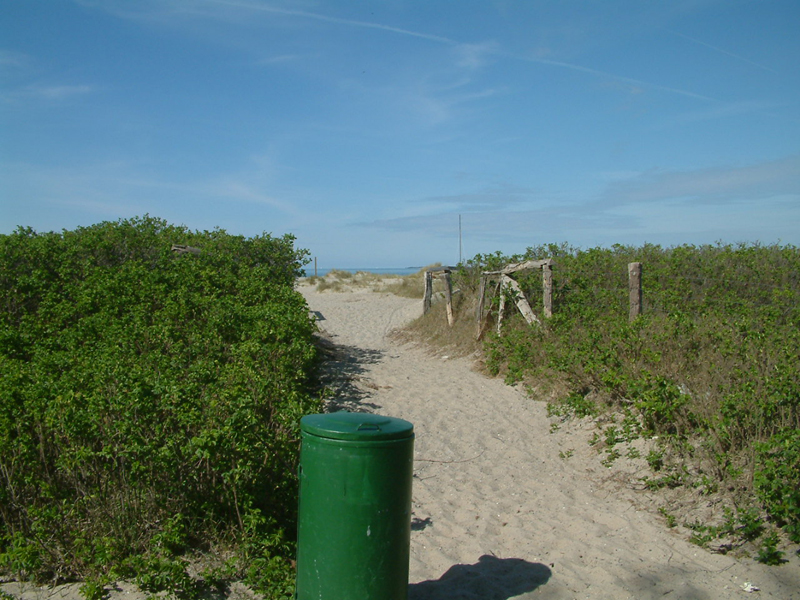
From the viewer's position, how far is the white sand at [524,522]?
13.7 feet

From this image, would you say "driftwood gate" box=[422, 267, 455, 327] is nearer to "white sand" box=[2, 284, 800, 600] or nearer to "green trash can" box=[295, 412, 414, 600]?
"white sand" box=[2, 284, 800, 600]

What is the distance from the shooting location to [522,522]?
532 cm

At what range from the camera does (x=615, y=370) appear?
7266 millimetres

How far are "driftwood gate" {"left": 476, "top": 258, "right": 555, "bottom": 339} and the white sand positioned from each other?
Answer: 2152 mm

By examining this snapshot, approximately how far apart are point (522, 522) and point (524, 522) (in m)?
0.02

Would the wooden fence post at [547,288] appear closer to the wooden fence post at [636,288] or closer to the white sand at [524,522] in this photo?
the wooden fence post at [636,288]

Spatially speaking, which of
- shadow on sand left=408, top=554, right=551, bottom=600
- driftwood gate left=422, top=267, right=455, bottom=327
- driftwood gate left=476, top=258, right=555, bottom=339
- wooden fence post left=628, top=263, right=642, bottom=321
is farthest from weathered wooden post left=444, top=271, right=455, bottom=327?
Result: shadow on sand left=408, top=554, right=551, bottom=600

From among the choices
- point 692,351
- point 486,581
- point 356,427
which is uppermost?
point 692,351

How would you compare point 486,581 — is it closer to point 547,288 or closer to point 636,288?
point 636,288

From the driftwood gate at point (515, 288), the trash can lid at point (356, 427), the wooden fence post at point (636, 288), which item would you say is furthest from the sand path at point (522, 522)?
the driftwood gate at point (515, 288)

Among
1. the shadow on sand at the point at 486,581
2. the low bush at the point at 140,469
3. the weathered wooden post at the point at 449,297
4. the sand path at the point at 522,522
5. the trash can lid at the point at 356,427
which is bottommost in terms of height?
the shadow on sand at the point at 486,581

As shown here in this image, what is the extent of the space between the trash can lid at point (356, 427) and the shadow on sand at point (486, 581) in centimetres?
141

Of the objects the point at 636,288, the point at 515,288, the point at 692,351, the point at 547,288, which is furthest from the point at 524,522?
the point at 515,288

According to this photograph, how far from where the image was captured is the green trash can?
10.5ft
